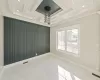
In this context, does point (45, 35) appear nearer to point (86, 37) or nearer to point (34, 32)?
point (34, 32)

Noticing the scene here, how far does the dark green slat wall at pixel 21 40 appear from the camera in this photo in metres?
2.95

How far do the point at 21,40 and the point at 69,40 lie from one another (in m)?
2.91

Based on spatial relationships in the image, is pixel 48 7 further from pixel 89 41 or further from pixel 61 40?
pixel 61 40

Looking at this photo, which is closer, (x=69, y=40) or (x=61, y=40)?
(x=69, y=40)

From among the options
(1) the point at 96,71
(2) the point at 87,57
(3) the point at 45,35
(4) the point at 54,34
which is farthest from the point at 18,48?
(1) the point at 96,71

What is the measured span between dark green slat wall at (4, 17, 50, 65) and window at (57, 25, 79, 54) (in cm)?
129

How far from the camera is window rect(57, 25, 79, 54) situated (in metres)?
3.60

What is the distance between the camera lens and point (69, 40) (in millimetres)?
4102

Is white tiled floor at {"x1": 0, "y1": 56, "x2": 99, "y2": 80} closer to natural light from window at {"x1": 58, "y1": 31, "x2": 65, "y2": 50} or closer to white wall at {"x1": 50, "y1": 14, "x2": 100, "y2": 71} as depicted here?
white wall at {"x1": 50, "y1": 14, "x2": 100, "y2": 71}

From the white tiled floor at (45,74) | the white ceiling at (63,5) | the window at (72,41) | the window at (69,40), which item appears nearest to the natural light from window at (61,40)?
the window at (69,40)

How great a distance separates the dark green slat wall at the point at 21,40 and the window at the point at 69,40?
129 cm

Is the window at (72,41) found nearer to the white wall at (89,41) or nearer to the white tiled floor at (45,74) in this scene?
the white wall at (89,41)

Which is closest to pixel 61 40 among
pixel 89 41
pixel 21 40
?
pixel 89 41

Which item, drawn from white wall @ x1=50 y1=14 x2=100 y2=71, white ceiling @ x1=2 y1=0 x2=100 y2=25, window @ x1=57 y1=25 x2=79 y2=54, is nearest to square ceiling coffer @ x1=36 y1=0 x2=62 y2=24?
white ceiling @ x1=2 y1=0 x2=100 y2=25
